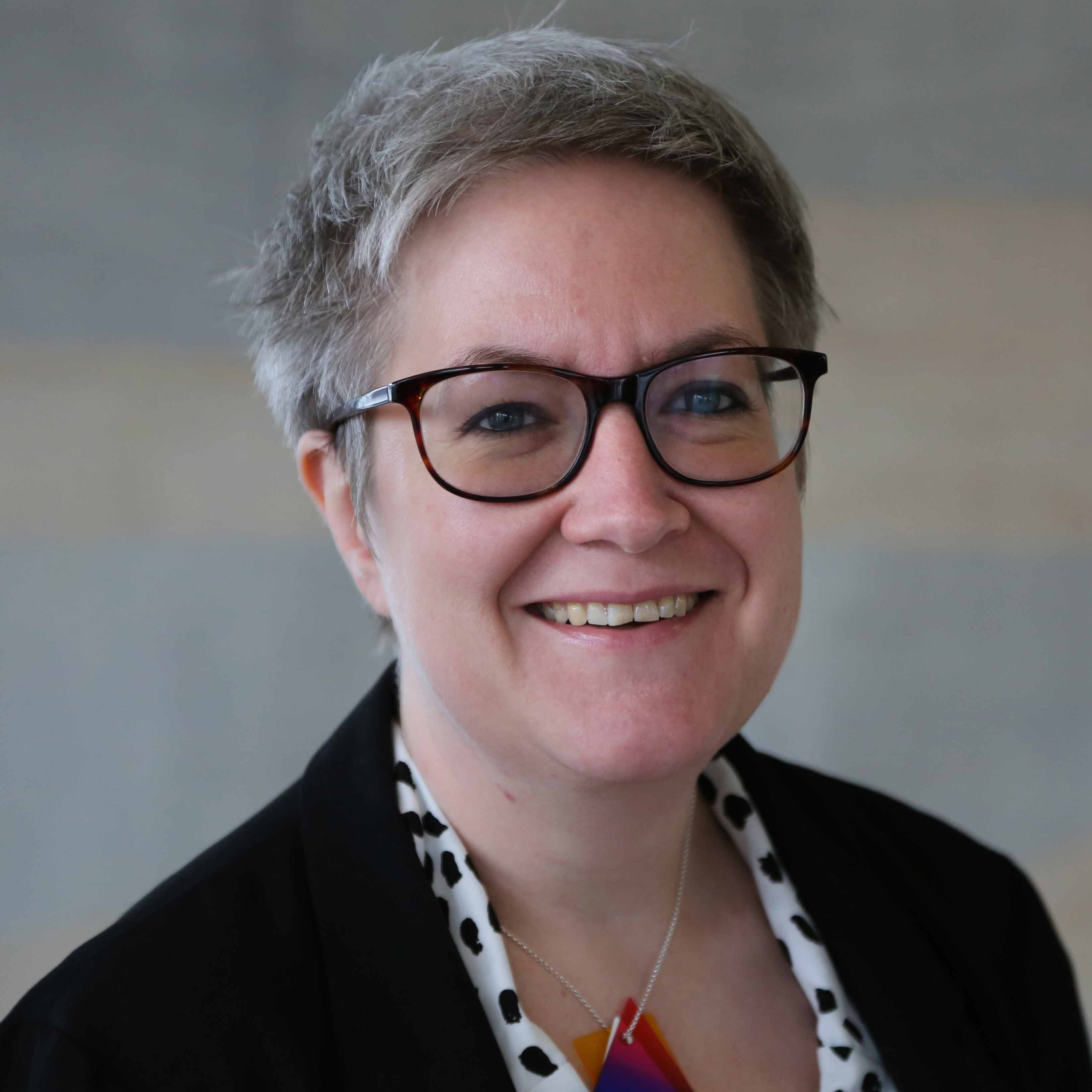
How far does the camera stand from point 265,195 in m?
2.43

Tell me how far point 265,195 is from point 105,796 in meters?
1.36

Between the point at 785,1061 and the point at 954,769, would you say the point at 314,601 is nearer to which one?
the point at 785,1061

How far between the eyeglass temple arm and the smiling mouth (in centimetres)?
29

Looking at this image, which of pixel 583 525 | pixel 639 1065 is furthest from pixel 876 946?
pixel 583 525

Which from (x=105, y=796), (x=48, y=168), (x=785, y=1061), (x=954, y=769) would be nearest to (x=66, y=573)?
(x=105, y=796)

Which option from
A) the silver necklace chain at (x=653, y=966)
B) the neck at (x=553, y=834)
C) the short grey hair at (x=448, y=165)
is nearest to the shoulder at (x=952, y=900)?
the silver necklace chain at (x=653, y=966)

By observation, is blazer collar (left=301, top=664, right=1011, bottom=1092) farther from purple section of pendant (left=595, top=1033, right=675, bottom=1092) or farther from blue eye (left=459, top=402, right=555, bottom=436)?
blue eye (left=459, top=402, right=555, bottom=436)

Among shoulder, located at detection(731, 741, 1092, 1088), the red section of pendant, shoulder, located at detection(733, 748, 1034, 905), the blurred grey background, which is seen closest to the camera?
the red section of pendant

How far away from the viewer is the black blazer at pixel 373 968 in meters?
1.15

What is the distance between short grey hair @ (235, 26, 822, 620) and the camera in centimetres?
130

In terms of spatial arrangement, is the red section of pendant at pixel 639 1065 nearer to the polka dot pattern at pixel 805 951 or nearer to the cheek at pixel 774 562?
the polka dot pattern at pixel 805 951

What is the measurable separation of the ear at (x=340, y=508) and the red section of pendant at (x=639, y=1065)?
2.02 feet

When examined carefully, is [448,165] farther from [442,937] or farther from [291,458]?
[291,458]

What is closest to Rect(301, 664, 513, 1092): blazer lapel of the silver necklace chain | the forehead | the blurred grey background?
the silver necklace chain
